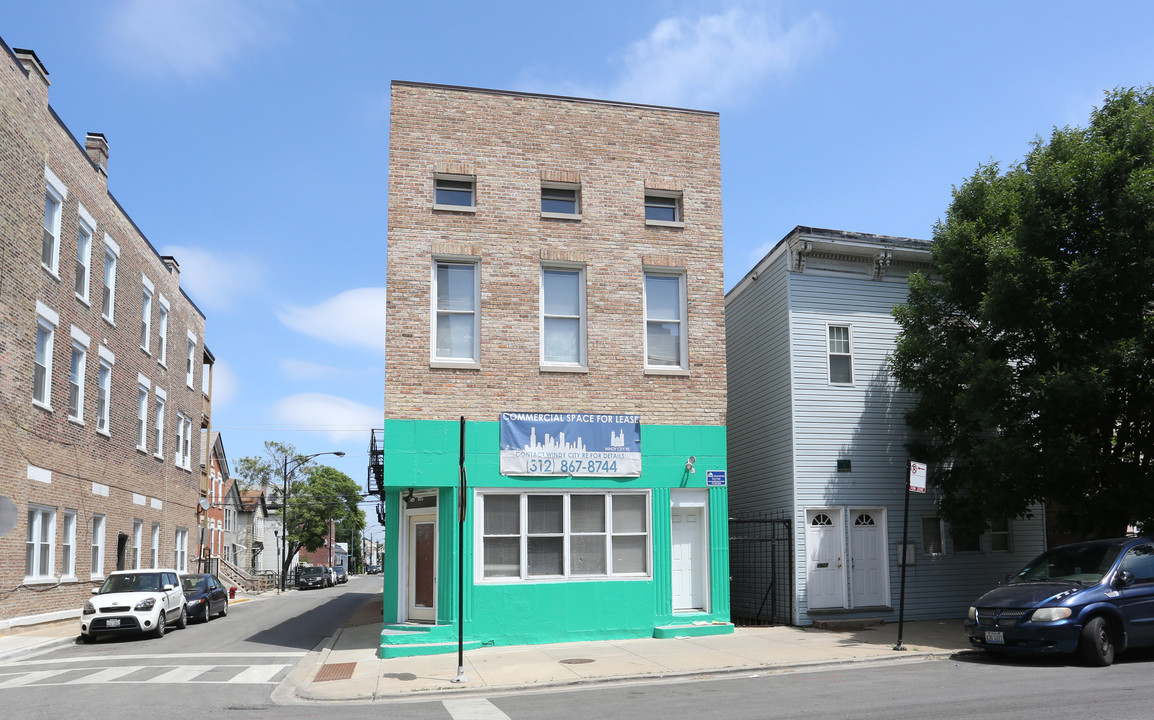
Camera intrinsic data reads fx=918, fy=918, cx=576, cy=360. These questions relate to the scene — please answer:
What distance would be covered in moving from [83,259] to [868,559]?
22.3 meters

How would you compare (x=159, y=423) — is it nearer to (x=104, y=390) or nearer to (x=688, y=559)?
(x=104, y=390)

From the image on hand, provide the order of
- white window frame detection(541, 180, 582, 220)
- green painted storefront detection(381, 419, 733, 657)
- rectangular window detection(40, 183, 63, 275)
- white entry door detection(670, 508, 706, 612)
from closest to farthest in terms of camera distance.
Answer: green painted storefront detection(381, 419, 733, 657) → white entry door detection(670, 508, 706, 612) → white window frame detection(541, 180, 582, 220) → rectangular window detection(40, 183, 63, 275)

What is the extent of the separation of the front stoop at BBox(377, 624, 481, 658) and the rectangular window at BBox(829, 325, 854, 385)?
29.9ft

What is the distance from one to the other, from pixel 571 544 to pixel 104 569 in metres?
17.5

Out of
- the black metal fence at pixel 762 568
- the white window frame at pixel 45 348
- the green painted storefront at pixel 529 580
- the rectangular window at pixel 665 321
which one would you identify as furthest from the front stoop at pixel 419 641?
the white window frame at pixel 45 348

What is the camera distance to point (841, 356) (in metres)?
19.2

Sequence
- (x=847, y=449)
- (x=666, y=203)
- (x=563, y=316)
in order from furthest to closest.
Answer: (x=847, y=449) < (x=666, y=203) < (x=563, y=316)

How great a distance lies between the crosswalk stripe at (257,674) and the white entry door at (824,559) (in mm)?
10019

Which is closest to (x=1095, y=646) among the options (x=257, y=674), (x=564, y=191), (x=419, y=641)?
(x=419, y=641)

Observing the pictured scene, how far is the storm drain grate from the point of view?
13023 mm

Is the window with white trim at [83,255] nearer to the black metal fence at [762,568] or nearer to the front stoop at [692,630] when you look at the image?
the front stoop at [692,630]

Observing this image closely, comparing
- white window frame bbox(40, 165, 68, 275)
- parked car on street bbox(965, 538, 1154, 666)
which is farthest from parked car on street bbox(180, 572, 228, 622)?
parked car on street bbox(965, 538, 1154, 666)

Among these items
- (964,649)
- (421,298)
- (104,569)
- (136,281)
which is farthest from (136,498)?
(964,649)

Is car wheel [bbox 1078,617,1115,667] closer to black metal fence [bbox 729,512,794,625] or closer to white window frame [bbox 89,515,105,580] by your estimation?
black metal fence [bbox 729,512,794,625]
